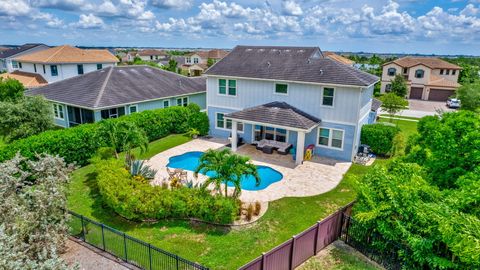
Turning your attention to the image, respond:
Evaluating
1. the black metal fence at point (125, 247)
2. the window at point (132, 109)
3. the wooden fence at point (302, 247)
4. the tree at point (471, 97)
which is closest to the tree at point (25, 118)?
the window at point (132, 109)

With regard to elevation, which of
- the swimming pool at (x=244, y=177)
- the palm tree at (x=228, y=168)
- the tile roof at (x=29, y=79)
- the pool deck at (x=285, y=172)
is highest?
the tile roof at (x=29, y=79)

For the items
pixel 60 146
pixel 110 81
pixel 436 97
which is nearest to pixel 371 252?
pixel 60 146

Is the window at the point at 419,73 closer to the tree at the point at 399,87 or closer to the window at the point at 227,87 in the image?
the tree at the point at 399,87

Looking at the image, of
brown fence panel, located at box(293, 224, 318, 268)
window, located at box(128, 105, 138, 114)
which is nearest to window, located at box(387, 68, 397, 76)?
window, located at box(128, 105, 138, 114)

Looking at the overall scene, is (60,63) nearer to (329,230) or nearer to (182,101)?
(182,101)

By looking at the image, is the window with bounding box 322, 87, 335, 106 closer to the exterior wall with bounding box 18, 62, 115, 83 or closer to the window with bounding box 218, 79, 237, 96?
the window with bounding box 218, 79, 237, 96

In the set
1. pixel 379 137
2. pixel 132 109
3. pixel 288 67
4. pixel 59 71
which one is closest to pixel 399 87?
pixel 379 137
